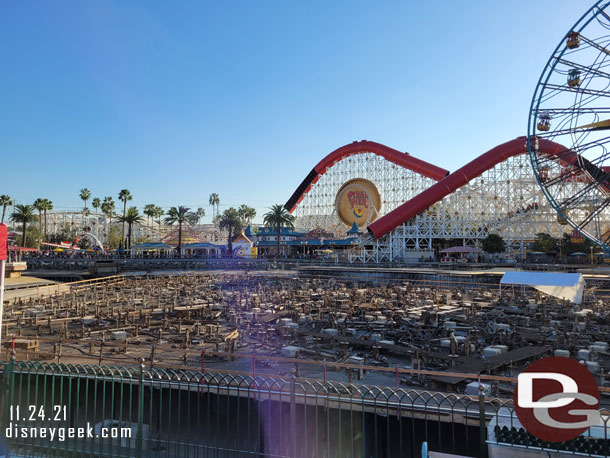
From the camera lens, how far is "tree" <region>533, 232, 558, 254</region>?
49.5 metres

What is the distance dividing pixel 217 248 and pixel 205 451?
7226 centimetres

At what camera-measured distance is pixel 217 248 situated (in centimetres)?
7731

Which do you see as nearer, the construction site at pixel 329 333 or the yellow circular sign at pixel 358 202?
the construction site at pixel 329 333

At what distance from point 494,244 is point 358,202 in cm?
2708

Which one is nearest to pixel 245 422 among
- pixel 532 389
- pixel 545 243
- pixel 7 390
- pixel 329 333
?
pixel 7 390

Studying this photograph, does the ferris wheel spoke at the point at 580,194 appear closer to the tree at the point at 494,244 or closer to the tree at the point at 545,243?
the tree at the point at 494,244

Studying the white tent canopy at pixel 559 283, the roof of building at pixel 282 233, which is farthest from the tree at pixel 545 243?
the roof of building at pixel 282 233

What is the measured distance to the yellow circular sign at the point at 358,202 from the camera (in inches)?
2813

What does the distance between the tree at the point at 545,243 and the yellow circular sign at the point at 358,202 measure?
1040 inches

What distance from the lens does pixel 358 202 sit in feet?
238

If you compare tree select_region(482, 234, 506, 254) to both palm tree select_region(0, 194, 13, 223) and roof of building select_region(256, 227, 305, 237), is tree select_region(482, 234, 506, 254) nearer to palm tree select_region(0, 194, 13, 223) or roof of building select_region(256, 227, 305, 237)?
roof of building select_region(256, 227, 305, 237)

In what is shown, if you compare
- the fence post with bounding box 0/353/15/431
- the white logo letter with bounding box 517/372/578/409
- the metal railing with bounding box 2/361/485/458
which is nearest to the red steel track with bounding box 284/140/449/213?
the metal railing with bounding box 2/361/485/458

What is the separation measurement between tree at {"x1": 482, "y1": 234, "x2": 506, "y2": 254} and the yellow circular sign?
908 inches

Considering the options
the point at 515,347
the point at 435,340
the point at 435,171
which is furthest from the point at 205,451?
the point at 435,171
